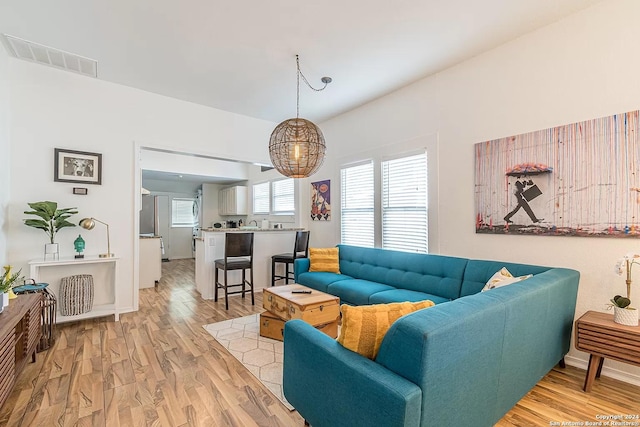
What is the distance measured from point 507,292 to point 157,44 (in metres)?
3.77

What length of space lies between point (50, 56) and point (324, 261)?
160 inches

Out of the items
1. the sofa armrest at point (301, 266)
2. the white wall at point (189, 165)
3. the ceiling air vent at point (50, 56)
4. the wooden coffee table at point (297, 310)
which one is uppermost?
the ceiling air vent at point (50, 56)

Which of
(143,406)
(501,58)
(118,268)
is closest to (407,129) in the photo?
(501,58)

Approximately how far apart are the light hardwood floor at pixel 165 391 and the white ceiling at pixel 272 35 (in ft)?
10.2

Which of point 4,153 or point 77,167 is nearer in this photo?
point 4,153

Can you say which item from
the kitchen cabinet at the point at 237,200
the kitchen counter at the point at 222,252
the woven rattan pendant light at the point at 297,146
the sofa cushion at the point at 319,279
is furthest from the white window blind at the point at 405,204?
the kitchen cabinet at the point at 237,200

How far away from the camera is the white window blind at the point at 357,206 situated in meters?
4.52

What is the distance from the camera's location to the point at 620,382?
2.33 metres

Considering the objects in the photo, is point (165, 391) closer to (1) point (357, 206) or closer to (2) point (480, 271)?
(2) point (480, 271)

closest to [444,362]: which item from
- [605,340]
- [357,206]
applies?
[605,340]

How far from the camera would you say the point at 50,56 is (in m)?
3.23

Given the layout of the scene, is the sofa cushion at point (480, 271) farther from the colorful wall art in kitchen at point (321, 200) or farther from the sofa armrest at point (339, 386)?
the colorful wall art in kitchen at point (321, 200)

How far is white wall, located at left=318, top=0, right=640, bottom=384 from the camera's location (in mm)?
2373

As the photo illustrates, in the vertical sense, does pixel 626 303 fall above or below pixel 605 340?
above
